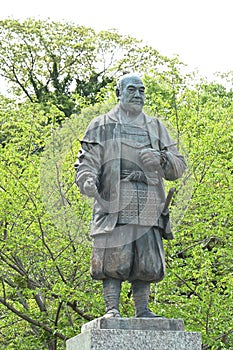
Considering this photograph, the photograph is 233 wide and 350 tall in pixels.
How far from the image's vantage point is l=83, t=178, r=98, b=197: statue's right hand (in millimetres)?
6027

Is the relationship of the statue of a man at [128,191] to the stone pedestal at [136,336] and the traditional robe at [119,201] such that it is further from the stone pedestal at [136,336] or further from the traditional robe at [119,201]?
the stone pedestal at [136,336]

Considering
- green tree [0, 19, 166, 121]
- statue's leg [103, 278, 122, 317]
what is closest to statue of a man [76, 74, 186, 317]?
statue's leg [103, 278, 122, 317]

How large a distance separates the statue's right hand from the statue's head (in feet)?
2.62

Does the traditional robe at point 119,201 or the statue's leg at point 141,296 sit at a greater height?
the traditional robe at point 119,201

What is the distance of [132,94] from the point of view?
21.0ft

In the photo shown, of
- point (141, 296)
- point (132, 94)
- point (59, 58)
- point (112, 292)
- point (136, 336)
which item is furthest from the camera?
point (59, 58)

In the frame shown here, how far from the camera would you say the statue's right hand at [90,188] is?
603cm

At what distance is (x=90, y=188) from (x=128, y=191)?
0.35 meters

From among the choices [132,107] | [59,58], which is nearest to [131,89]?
[132,107]

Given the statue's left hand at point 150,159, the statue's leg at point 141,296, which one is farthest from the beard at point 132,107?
the statue's leg at point 141,296

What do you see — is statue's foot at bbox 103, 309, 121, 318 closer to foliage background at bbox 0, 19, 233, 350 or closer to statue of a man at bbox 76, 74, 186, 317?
statue of a man at bbox 76, 74, 186, 317

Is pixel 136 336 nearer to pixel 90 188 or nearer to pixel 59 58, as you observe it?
pixel 90 188

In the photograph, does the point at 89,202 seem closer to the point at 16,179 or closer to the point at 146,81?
the point at 16,179

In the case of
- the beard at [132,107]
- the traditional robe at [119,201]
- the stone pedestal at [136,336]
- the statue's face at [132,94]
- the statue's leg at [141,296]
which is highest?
the statue's face at [132,94]
